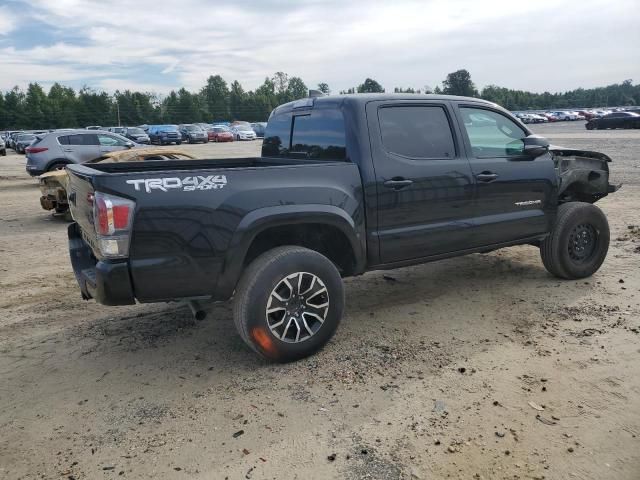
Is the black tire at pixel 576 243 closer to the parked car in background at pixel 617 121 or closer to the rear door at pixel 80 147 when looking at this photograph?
the rear door at pixel 80 147

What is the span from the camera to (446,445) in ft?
9.63

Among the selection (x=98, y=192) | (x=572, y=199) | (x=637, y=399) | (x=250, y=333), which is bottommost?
(x=637, y=399)

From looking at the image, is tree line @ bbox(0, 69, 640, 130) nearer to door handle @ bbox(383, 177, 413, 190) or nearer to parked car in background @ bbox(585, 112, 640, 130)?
parked car in background @ bbox(585, 112, 640, 130)

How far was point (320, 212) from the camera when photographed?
12.8 ft

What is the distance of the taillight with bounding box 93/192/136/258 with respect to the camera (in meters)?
3.28

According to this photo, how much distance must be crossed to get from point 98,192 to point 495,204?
3.42 m

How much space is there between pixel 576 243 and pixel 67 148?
547 inches

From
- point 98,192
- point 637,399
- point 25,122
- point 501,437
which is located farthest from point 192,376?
point 25,122

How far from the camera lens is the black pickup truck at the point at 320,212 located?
11.3 feet

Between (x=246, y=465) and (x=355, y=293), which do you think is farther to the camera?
(x=355, y=293)

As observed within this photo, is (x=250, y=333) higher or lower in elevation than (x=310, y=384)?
higher

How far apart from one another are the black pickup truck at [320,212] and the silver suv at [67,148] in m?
11.1

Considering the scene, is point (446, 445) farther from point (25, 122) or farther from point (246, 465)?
point (25, 122)

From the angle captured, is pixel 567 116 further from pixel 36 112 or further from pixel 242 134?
pixel 36 112
